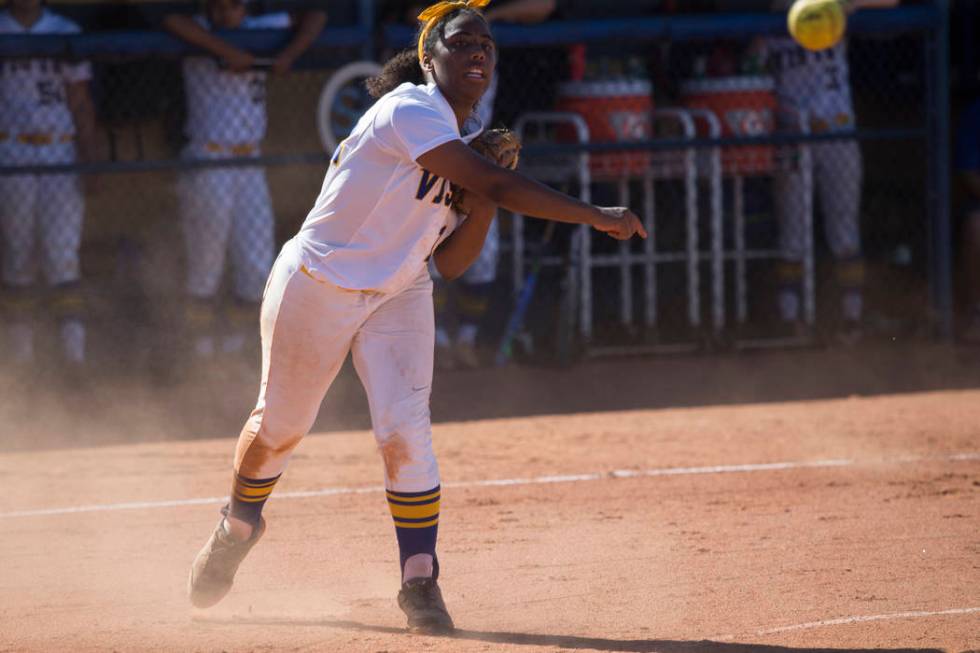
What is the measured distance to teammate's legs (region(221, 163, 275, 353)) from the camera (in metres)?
8.93

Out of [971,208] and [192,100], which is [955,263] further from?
[192,100]

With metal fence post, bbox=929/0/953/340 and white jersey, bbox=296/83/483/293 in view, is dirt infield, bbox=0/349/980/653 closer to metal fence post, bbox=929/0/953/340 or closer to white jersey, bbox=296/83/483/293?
white jersey, bbox=296/83/483/293

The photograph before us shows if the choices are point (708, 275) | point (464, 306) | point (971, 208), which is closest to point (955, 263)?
point (971, 208)

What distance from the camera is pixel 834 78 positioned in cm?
985

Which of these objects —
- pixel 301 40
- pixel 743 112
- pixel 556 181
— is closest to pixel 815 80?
pixel 743 112

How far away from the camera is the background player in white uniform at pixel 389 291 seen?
4211 mm

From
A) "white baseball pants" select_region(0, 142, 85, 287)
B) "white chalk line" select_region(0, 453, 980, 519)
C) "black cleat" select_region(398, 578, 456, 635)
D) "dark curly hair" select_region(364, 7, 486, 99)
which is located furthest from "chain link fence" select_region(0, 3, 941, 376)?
"black cleat" select_region(398, 578, 456, 635)

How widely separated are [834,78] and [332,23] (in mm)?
3573

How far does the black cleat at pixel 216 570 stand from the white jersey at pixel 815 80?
6501 millimetres

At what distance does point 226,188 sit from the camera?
8.89 m

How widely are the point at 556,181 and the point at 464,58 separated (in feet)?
18.3

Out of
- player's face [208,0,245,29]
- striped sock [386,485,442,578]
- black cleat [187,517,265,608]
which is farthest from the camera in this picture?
player's face [208,0,245,29]

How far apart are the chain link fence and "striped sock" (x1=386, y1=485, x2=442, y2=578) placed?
187 inches

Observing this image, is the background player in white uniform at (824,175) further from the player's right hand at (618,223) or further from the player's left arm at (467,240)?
the player's right hand at (618,223)
